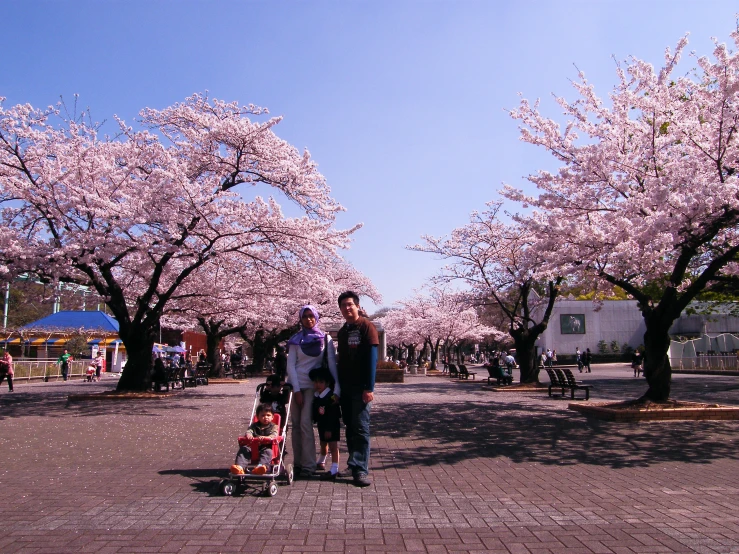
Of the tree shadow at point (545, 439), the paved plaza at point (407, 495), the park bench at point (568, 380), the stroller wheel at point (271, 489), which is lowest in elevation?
the tree shadow at point (545, 439)

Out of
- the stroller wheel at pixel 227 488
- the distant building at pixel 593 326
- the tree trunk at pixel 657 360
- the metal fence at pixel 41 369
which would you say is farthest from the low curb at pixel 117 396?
the distant building at pixel 593 326

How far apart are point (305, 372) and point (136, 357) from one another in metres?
14.1

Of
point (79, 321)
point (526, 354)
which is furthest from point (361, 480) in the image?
point (79, 321)

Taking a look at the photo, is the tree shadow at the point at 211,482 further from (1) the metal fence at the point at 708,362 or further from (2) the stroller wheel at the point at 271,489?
(1) the metal fence at the point at 708,362

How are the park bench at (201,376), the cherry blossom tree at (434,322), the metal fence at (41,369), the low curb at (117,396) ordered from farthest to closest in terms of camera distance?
the cherry blossom tree at (434,322), the metal fence at (41,369), the park bench at (201,376), the low curb at (117,396)

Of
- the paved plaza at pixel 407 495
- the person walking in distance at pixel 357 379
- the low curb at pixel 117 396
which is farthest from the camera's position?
the low curb at pixel 117 396

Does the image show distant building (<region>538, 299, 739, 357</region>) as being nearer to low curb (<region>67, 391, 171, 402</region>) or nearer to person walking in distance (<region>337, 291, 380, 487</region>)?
low curb (<region>67, 391, 171, 402</region>)

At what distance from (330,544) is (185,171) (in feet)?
44.5

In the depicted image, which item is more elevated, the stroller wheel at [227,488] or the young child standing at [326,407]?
the young child standing at [326,407]

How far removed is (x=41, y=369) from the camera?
32.3m

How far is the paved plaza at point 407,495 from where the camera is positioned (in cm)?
434

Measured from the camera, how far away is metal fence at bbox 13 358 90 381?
3047 centimetres

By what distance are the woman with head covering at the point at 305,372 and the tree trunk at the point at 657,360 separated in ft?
27.0

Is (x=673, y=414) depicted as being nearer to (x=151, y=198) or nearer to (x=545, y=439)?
(x=545, y=439)
